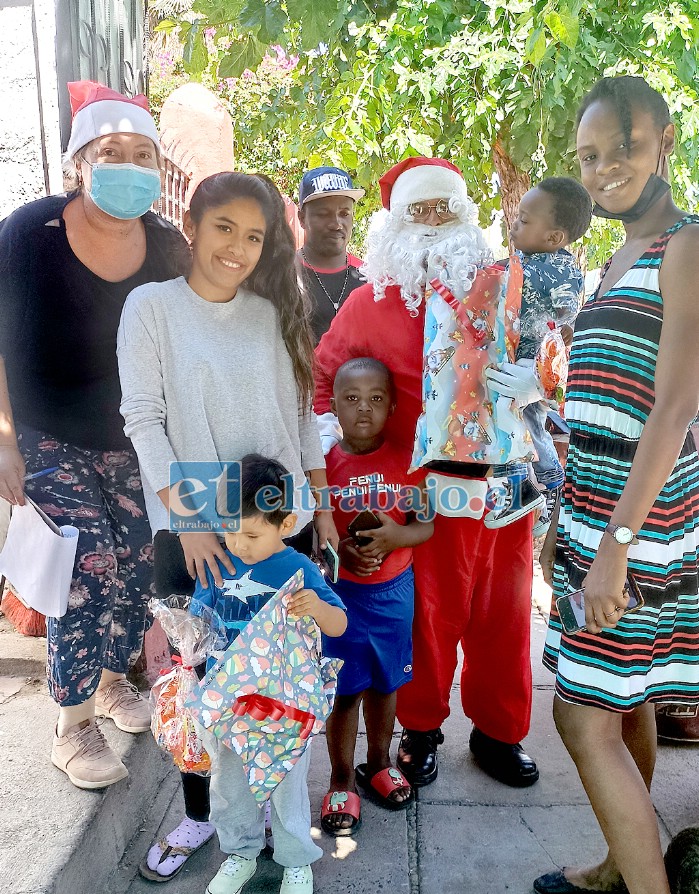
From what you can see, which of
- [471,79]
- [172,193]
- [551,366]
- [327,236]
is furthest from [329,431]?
[471,79]

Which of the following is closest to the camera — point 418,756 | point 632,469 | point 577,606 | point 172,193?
point 632,469

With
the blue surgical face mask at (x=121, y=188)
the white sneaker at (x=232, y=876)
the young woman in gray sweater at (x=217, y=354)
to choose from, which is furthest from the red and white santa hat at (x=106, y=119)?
the white sneaker at (x=232, y=876)

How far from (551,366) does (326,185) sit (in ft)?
5.65

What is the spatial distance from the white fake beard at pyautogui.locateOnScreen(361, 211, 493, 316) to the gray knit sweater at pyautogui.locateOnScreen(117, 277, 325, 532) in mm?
630

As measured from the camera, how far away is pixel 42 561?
2115 mm

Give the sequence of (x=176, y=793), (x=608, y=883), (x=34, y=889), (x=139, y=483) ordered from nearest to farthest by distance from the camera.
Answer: (x=34, y=889)
(x=608, y=883)
(x=139, y=483)
(x=176, y=793)

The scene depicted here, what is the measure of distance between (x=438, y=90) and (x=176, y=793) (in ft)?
14.7

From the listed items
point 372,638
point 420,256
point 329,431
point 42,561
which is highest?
point 420,256

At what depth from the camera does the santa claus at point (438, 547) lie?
99.8 inches

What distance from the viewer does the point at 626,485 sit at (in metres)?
1.68

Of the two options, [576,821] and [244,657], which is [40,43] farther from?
[576,821]

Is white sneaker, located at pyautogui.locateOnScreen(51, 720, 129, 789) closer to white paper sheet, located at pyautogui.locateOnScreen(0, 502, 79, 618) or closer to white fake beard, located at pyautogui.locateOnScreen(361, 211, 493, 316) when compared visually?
white paper sheet, located at pyautogui.locateOnScreen(0, 502, 79, 618)

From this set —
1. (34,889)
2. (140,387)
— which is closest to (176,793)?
(34,889)

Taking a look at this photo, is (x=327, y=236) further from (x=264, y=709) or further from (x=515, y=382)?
(x=264, y=709)
